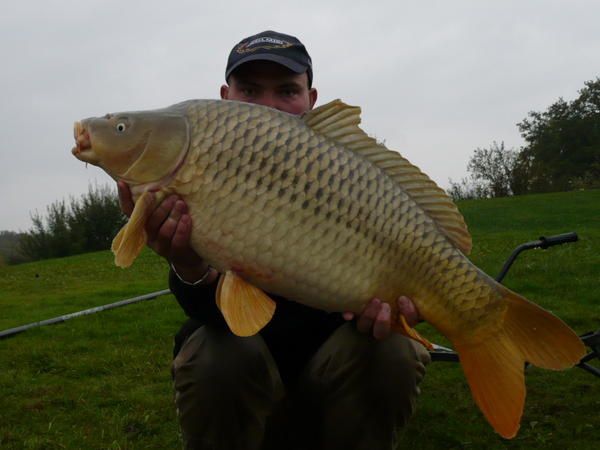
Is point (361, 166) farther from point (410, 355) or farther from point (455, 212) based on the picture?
point (410, 355)

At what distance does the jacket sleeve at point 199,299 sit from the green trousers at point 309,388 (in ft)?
0.14

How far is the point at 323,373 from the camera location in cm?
153

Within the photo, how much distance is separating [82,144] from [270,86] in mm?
688

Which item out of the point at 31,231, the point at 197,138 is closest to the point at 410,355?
the point at 197,138

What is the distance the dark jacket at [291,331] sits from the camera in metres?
1.61

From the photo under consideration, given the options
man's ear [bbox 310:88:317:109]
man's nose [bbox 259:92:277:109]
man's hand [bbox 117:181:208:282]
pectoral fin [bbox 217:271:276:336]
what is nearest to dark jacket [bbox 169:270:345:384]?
man's hand [bbox 117:181:208:282]

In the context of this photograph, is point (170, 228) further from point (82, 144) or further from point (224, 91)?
point (224, 91)

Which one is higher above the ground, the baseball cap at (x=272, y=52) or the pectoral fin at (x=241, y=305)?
the baseball cap at (x=272, y=52)

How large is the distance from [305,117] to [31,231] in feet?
57.6

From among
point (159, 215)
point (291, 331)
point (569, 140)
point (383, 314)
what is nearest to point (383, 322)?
point (383, 314)

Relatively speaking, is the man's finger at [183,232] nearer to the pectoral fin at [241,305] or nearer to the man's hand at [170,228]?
the man's hand at [170,228]

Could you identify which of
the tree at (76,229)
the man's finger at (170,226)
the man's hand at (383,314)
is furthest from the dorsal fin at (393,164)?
the tree at (76,229)

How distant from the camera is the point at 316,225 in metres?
1.21

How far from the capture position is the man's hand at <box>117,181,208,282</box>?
3.92 feet
